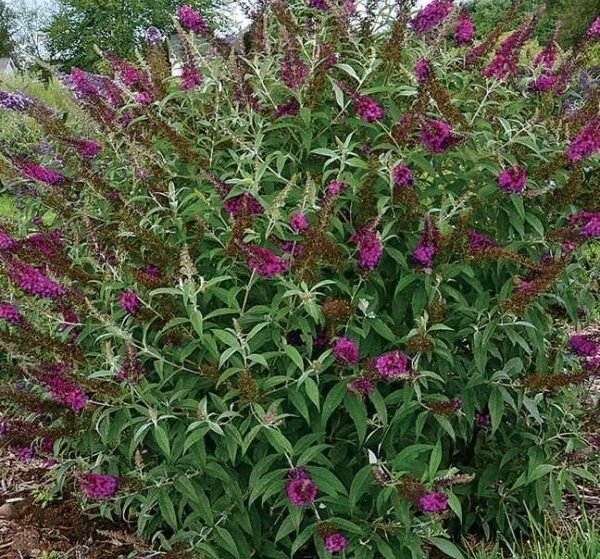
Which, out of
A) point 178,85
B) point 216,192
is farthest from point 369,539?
point 178,85

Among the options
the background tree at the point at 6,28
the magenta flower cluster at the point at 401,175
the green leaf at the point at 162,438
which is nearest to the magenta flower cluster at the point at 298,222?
the magenta flower cluster at the point at 401,175

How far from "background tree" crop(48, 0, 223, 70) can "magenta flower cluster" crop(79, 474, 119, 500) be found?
50.8 metres

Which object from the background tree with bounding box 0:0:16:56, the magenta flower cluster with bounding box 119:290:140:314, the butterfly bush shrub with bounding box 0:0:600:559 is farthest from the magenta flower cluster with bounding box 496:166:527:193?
the background tree with bounding box 0:0:16:56

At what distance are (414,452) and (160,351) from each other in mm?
856

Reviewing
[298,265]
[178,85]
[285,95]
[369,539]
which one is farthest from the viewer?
[178,85]

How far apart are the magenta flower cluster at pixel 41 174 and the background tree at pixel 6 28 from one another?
68324 mm

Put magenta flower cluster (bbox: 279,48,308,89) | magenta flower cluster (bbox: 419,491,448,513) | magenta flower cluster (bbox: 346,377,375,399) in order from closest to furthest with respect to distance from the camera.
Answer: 1. magenta flower cluster (bbox: 419,491,448,513)
2. magenta flower cluster (bbox: 346,377,375,399)
3. magenta flower cluster (bbox: 279,48,308,89)

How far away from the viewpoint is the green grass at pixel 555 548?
8.19ft

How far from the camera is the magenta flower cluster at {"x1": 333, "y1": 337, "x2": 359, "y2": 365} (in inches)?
92.8

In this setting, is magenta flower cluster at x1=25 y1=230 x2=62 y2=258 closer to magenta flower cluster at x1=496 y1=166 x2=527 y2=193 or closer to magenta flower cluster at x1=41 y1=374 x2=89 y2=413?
magenta flower cluster at x1=41 y1=374 x2=89 y2=413

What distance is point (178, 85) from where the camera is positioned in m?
3.08

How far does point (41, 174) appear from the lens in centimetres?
309

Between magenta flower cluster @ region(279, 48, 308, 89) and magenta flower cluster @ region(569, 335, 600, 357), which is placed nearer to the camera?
magenta flower cluster @ region(279, 48, 308, 89)

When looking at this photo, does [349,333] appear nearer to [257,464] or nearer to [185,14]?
[257,464]
